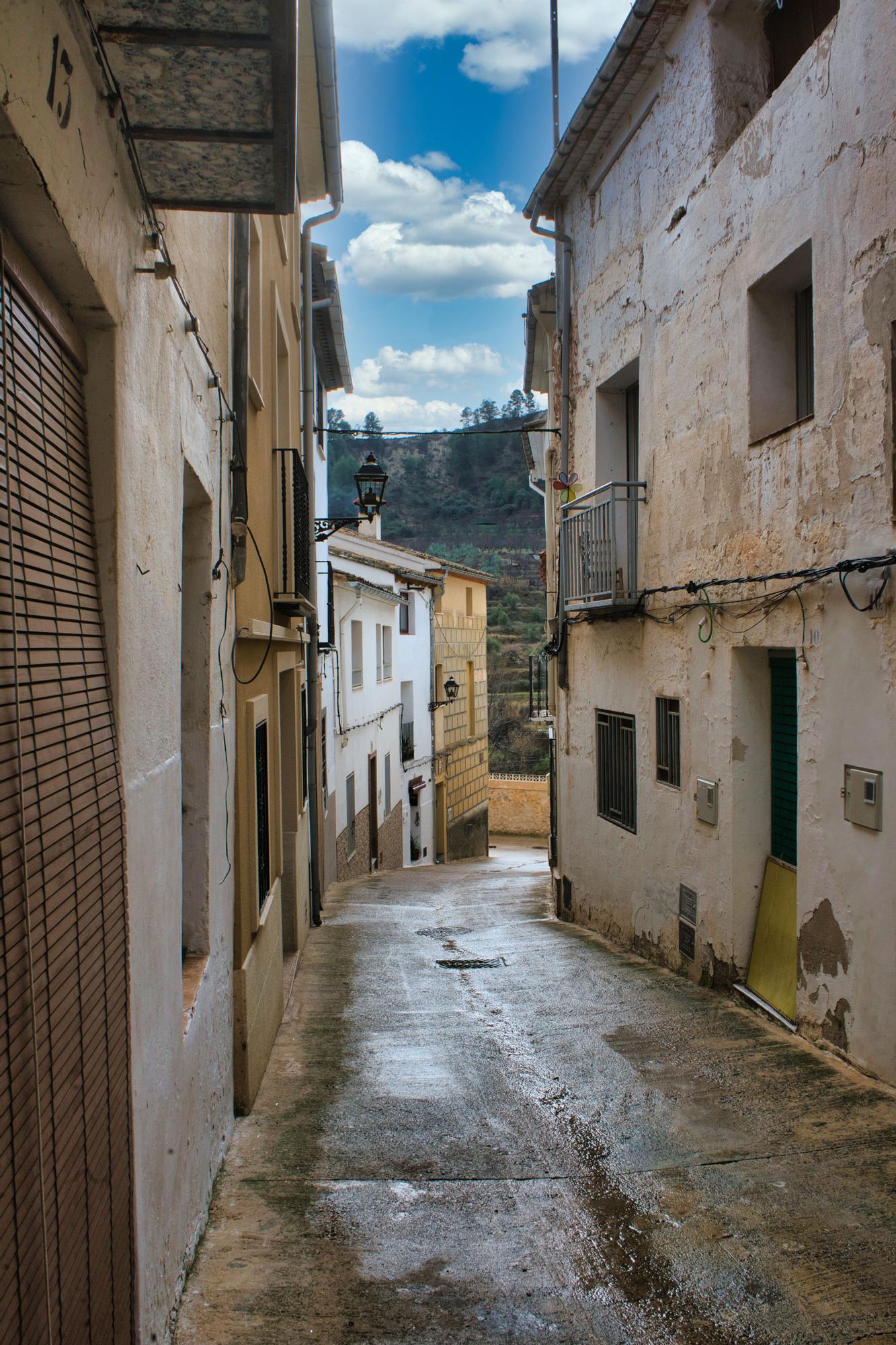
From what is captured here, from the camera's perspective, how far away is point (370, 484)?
11.9 m

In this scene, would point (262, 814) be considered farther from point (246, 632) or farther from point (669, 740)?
point (669, 740)

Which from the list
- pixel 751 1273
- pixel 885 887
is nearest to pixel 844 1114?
pixel 885 887

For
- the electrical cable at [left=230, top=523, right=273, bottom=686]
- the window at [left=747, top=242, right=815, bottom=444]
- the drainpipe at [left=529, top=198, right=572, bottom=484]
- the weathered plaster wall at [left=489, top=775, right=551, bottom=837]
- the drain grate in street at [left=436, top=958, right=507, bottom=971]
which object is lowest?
the weathered plaster wall at [left=489, top=775, right=551, bottom=837]

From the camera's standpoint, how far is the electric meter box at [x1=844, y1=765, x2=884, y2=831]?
5242 millimetres

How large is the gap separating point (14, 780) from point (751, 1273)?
315 cm

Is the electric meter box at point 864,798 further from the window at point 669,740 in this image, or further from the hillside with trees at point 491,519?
the hillside with trees at point 491,519

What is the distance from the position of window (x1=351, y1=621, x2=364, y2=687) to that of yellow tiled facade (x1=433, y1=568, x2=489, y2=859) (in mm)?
7705

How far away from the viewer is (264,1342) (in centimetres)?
305

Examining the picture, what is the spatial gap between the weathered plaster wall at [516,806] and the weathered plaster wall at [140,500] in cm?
2674

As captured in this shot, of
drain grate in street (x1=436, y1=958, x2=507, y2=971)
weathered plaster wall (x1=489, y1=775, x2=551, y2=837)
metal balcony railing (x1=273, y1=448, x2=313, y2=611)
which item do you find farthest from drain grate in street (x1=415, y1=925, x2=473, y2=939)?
weathered plaster wall (x1=489, y1=775, x2=551, y2=837)

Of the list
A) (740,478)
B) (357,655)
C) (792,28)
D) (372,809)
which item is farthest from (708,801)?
(372,809)

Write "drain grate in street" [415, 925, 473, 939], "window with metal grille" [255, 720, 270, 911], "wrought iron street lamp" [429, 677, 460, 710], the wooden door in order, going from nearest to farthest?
"window with metal grille" [255, 720, 270, 911] → "drain grate in street" [415, 925, 473, 939] → the wooden door → "wrought iron street lamp" [429, 677, 460, 710]

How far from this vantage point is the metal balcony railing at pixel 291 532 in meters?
7.23

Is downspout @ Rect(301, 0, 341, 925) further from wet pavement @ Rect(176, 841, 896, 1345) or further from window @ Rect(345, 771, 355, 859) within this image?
window @ Rect(345, 771, 355, 859)
